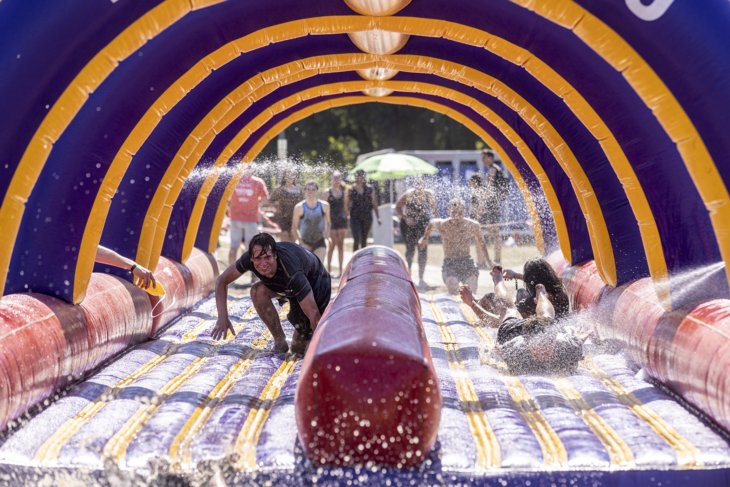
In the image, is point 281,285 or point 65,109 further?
point 281,285

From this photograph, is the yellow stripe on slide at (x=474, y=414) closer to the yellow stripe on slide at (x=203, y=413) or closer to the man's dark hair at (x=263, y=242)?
the yellow stripe on slide at (x=203, y=413)

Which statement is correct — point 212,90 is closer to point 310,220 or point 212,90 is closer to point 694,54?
point 310,220

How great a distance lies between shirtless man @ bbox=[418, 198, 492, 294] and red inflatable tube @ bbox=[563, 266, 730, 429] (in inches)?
99.5

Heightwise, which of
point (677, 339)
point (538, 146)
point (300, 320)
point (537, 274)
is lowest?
point (677, 339)

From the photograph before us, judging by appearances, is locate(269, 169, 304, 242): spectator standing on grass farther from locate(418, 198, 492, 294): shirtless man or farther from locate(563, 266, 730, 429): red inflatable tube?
locate(563, 266, 730, 429): red inflatable tube

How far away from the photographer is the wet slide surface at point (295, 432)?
10.4 ft

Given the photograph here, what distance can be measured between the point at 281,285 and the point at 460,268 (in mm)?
3364

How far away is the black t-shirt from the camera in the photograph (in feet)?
16.7

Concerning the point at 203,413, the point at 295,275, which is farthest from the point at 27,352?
the point at 295,275

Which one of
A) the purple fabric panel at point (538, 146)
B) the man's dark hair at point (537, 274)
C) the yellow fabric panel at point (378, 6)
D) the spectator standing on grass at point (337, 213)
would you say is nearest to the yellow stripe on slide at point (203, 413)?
the man's dark hair at point (537, 274)

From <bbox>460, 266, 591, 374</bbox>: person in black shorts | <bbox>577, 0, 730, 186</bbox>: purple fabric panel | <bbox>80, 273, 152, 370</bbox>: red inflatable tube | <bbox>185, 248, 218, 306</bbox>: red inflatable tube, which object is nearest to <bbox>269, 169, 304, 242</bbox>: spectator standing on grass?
<bbox>185, 248, 218, 306</bbox>: red inflatable tube

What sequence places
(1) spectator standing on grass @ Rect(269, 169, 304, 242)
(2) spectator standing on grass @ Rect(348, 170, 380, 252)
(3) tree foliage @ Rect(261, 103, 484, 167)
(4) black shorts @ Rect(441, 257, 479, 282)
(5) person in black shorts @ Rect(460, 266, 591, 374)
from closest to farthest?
1. (5) person in black shorts @ Rect(460, 266, 591, 374)
2. (4) black shorts @ Rect(441, 257, 479, 282)
3. (1) spectator standing on grass @ Rect(269, 169, 304, 242)
4. (2) spectator standing on grass @ Rect(348, 170, 380, 252)
5. (3) tree foliage @ Rect(261, 103, 484, 167)

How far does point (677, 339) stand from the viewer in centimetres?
420

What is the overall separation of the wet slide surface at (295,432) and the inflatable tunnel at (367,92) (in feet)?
0.77
